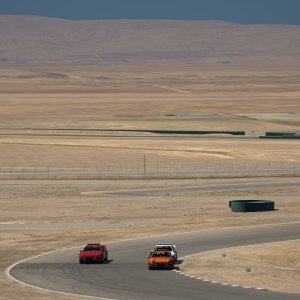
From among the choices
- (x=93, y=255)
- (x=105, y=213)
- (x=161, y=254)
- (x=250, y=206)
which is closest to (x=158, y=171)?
(x=105, y=213)

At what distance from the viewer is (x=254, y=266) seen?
45.9 metres

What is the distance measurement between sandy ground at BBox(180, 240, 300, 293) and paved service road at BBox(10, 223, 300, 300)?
52.0 inches

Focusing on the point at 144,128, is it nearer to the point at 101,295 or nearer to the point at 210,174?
the point at 210,174

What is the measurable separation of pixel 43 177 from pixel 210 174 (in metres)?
15.2

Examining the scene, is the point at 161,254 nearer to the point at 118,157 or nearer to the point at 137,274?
the point at 137,274

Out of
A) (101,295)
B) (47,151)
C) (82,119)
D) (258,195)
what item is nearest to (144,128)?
(82,119)

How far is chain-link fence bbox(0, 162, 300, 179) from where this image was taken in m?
94.4

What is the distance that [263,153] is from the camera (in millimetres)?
110875

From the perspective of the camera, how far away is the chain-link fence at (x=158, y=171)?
94.4m

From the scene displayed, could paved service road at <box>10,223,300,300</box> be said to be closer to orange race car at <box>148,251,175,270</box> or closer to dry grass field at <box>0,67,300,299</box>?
orange race car at <box>148,251,175,270</box>

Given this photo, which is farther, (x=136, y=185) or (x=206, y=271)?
(x=136, y=185)

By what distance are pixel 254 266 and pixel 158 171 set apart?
52.5 m

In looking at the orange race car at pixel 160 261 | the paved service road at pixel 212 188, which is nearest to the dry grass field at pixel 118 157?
the paved service road at pixel 212 188

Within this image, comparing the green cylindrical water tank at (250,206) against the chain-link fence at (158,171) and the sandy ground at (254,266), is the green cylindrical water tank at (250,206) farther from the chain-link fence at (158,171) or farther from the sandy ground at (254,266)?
the chain-link fence at (158,171)
